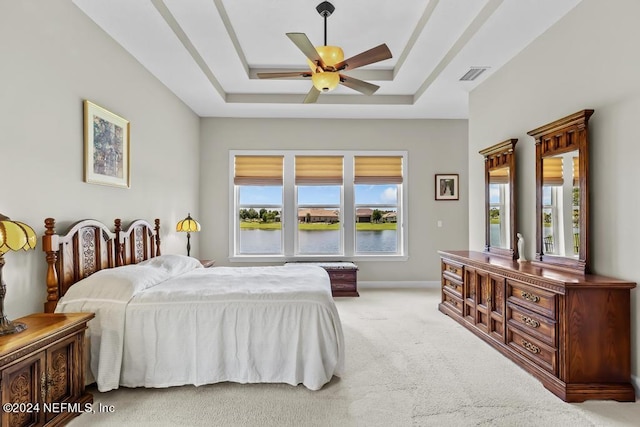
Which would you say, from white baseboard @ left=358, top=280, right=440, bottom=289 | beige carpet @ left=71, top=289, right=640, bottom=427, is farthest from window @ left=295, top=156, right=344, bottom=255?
beige carpet @ left=71, top=289, right=640, bottom=427

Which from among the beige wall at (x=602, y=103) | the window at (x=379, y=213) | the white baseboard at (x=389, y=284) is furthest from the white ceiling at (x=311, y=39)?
the white baseboard at (x=389, y=284)

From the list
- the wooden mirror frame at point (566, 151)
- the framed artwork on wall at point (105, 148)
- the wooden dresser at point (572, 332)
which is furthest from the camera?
the framed artwork on wall at point (105, 148)

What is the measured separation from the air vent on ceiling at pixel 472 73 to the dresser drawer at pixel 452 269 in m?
2.33

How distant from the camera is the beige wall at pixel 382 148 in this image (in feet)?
20.5

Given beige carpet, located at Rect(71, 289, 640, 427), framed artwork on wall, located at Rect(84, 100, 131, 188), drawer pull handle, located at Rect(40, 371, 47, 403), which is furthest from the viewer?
framed artwork on wall, located at Rect(84, 100, 131, 188)

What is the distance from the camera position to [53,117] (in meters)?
2.74

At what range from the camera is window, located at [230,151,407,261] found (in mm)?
6309

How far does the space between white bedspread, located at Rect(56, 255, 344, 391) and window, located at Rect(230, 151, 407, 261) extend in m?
3.60

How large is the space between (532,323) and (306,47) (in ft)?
9.52

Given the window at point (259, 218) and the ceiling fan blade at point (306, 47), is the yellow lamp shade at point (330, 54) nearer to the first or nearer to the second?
the ceiling fan blade at point (306, 47)

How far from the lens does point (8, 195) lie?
7.68 ft

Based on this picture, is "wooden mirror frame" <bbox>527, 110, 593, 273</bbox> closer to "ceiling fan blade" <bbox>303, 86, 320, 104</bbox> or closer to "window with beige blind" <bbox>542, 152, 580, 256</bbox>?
"window with beige blind" <bbox>542, 152, 580, 256</bbox>

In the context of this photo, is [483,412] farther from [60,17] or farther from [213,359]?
[60,17]

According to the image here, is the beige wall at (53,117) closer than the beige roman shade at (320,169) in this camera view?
Yes
